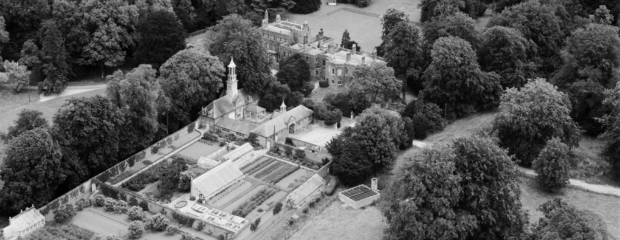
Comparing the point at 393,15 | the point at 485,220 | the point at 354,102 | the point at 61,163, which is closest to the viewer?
the point at 485,220

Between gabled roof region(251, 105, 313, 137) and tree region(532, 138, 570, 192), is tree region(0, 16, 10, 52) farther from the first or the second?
tree region(532, 138, 570, 192)

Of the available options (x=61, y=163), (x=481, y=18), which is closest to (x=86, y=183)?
(x=61, y=163)

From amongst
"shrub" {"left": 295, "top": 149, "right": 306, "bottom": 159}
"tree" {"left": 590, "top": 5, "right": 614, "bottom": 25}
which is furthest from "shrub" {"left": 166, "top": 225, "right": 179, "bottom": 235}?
"tree" {"left": 590, "top": 5, "right": 614, "bottom": 25}

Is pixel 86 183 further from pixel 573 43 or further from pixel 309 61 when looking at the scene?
pixel 573 43

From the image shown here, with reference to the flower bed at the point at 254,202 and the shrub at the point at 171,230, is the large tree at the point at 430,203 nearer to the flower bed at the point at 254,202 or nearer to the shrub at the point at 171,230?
the flower bed at the point at 254,202

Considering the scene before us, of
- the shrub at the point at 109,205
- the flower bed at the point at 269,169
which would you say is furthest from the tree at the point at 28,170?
the flower bed at the point at 269,169
